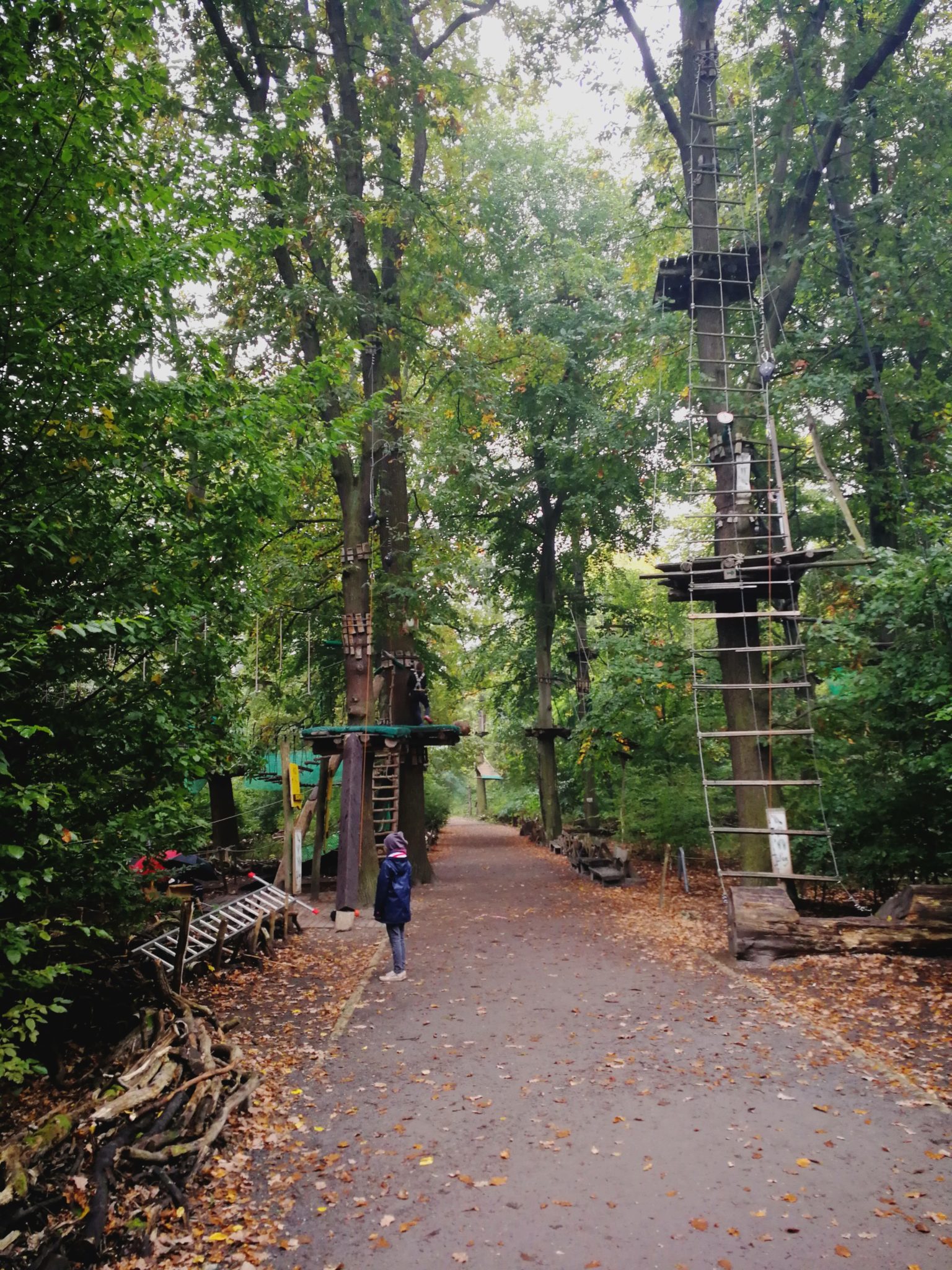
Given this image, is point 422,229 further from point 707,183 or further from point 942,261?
point 942,261

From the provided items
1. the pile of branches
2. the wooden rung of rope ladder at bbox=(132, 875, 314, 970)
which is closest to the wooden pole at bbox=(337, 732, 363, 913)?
the wooden rung of rope ladder at bbox=(132, 875, 314, 970)

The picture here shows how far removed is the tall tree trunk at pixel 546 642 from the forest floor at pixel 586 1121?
1326 cm

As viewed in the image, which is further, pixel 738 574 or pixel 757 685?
pixel 738 574

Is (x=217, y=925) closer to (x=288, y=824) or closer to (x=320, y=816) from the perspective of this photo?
(x=288, y=824)

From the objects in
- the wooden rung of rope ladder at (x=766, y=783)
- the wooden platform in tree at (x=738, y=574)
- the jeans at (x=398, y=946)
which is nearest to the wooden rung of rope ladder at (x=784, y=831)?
the wooden rung of rope ladder at (x=766, y=783)

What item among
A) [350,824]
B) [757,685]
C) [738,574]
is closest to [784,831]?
[757,685]

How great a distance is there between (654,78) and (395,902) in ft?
45.6

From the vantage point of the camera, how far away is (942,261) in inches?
490

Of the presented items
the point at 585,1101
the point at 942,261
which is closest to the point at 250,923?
the point at 585,1101

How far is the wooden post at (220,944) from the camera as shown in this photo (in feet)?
30.5

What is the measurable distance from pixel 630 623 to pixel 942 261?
12163 millimetres

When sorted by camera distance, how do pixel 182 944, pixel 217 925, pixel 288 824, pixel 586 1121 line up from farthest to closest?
pixel 288 824 → pixel 217 925 → pixel 182 944 → pixel 586 1121

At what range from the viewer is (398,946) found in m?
Result: 9.39

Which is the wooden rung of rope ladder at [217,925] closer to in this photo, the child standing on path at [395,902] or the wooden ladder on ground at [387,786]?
the child standing on path at [395,902]
